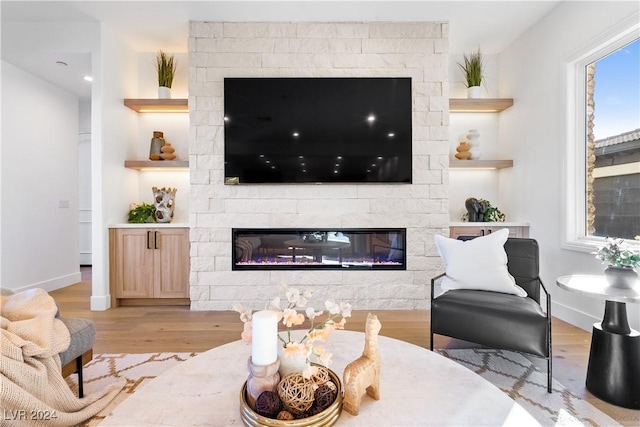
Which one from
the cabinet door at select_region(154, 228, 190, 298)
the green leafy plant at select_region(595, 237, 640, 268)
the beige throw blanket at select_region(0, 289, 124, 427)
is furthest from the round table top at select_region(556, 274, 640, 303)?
the cabinet door at select_region(154, 228, 190, 298)

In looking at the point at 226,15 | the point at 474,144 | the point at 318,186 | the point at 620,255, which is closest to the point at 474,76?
the point at 474,144

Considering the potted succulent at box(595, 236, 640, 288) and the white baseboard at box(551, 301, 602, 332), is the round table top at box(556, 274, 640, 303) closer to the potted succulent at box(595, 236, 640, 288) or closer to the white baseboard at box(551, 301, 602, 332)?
the potted succulent at box(595, 236, 640, 288)

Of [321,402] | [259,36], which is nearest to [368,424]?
[321,402]

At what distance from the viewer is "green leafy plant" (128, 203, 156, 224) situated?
3496 mm

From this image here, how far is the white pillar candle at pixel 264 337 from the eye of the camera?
2.99 feet

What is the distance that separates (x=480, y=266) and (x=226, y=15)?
10.2 feet

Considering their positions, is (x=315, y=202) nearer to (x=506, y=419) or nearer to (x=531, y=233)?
(x=531, y=233)

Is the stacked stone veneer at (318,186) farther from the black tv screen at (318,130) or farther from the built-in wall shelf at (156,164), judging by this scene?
the built-in wall shelf at (156,164)

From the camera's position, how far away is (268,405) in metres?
0.91

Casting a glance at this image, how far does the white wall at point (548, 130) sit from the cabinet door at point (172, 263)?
349cm

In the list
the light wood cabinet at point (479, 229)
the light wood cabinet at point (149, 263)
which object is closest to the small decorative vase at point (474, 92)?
the light wood cabinet at point (479, 229)

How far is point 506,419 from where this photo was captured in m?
0.95

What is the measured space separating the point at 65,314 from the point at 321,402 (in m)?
3.27

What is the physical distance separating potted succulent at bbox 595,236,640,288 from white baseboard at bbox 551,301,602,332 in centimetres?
100
